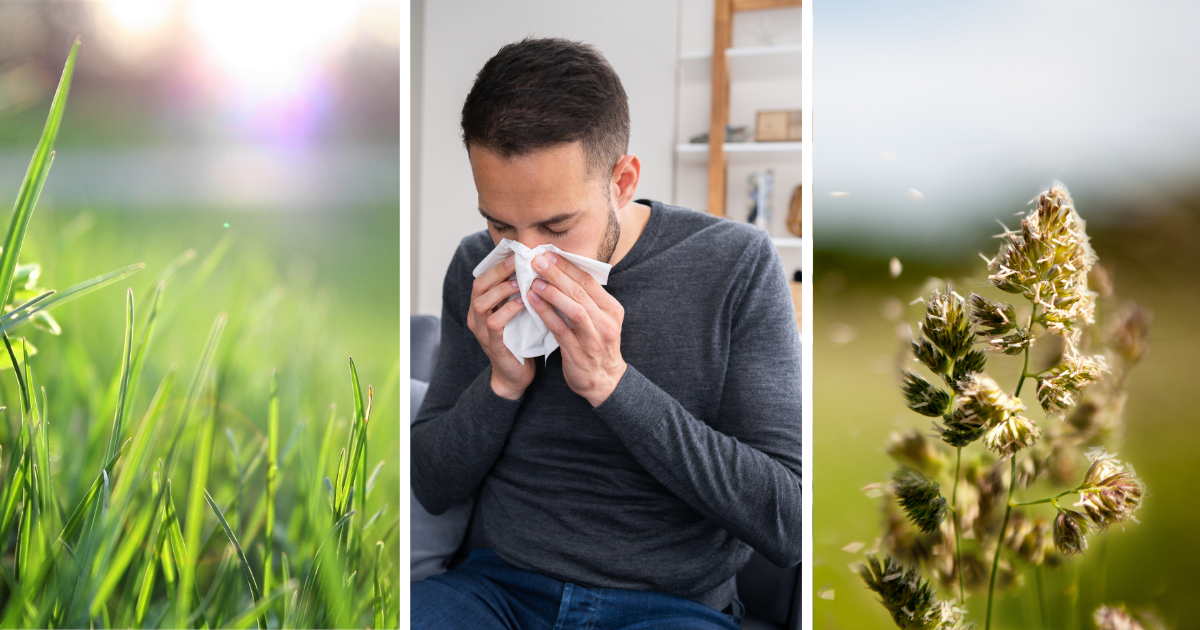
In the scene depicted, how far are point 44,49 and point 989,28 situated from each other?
1.24 metres

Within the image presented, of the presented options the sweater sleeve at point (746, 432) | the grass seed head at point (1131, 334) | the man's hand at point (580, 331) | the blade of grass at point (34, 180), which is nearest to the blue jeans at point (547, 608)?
the sweater sleeve at point (746, 432)

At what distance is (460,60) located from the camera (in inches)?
40.8

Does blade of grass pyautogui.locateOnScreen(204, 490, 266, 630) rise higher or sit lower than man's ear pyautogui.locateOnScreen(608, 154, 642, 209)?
lower

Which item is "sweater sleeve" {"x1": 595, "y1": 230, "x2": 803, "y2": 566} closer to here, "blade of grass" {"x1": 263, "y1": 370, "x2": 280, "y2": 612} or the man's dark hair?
the man's dark hair

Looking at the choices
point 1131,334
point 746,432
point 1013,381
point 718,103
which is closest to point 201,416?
point 746,432

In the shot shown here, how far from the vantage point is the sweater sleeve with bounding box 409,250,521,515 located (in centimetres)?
99

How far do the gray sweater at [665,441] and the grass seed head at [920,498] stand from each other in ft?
0.61

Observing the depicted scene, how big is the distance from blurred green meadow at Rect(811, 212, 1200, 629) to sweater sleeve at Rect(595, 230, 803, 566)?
0.14 meters

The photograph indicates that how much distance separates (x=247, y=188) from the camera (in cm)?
87

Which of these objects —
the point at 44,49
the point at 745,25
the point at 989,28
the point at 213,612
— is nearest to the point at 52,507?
the point at 213,612

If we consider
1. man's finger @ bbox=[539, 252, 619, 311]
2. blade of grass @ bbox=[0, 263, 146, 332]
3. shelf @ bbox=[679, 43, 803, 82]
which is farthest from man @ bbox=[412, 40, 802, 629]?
shelf @ bbox=[679, 43, 803, 82]

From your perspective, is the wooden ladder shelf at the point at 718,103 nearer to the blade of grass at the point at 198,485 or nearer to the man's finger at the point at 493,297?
the man's finger at the point at 493,297

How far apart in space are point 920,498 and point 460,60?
931 millimetres

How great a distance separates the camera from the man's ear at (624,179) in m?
0.97
